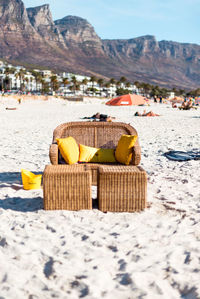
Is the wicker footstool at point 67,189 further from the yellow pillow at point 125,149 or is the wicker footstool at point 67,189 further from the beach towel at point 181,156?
the beach towel at point 181,156

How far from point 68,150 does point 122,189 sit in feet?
4.01

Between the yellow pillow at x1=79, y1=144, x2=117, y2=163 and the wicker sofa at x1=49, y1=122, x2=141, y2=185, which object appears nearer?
the yellow pillow at x1=79, y1=144, x2=117, y2=163

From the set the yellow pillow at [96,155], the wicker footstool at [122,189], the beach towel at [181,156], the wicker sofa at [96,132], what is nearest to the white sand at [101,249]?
the wicker footstool at [122,189]

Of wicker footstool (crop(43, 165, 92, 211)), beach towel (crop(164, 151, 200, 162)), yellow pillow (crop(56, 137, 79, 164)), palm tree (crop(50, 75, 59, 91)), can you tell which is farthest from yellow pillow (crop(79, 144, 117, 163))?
palm tree (crop(50, 75, 59, 91))

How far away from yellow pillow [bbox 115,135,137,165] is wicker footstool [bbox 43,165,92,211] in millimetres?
974

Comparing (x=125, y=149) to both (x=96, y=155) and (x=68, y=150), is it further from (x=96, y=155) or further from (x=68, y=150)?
(x=68, y=150)

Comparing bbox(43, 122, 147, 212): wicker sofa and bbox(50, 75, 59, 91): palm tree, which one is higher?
bbox(50, 75, 59, 91): palm tree

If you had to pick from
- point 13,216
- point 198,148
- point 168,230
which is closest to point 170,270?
point 168,230

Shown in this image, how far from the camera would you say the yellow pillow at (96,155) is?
14.1 ft

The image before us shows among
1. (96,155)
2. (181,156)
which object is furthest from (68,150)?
(181,156)

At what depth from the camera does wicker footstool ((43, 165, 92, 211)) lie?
10.3ft

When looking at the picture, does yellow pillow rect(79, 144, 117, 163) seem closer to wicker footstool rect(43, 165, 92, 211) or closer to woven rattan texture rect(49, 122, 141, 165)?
woven rattan texture rect(49, 122, 141, 165)

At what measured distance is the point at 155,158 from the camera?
241 inches

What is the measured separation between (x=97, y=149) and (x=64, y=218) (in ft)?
5.03
